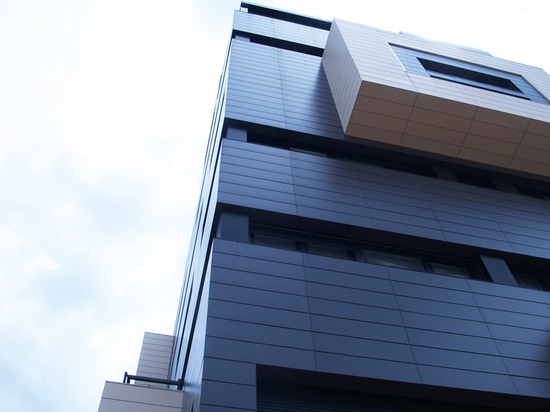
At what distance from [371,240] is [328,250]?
4.09ft

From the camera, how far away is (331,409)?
8.32 m

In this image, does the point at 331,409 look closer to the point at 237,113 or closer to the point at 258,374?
the point at 258,374

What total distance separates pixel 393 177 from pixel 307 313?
663cm

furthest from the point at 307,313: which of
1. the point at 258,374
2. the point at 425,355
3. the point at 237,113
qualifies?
the point at 237,113

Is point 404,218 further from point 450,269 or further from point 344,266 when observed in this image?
point 344,266

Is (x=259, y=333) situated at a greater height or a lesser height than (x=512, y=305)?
lesser

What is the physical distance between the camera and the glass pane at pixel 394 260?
12059 mm

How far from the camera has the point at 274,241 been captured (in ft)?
37.6

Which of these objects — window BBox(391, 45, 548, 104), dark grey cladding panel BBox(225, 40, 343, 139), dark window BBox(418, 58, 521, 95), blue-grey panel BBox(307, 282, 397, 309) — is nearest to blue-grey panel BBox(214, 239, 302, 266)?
blue-grey panel BBox(307, 282, 397, 309)

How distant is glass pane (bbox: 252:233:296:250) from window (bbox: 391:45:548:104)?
30.9ft

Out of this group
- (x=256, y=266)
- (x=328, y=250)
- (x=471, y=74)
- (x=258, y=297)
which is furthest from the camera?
(x=471, y=74)

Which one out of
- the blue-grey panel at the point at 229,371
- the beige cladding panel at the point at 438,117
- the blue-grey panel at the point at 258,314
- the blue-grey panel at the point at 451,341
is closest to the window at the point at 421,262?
the blue-grey panel at the point at 451,341

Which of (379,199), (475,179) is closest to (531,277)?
(475,179)

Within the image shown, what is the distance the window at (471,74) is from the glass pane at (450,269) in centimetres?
813
